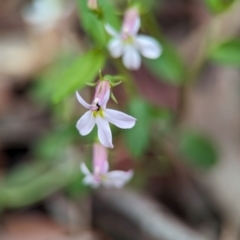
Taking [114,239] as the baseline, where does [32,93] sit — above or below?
above

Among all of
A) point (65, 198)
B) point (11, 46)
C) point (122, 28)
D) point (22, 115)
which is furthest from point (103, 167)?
point (11, 46)

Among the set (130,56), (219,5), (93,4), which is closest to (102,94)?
(93,4)

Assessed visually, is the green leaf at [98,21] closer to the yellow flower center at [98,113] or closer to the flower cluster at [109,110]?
the flower cluster at [109,110]

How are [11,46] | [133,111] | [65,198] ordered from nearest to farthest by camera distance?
[133,111] < [65,198] < [11,46]

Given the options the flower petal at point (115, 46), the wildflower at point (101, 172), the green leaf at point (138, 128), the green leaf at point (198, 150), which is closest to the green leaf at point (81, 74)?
the flower petal at point (115, 46)

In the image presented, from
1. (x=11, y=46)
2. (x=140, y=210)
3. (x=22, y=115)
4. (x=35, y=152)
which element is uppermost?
(x=11, y=46)

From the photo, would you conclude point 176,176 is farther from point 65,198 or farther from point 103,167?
point 103,167

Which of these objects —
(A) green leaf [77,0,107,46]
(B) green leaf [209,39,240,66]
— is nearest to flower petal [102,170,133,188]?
(A) green leaf [77,0,107,46]
